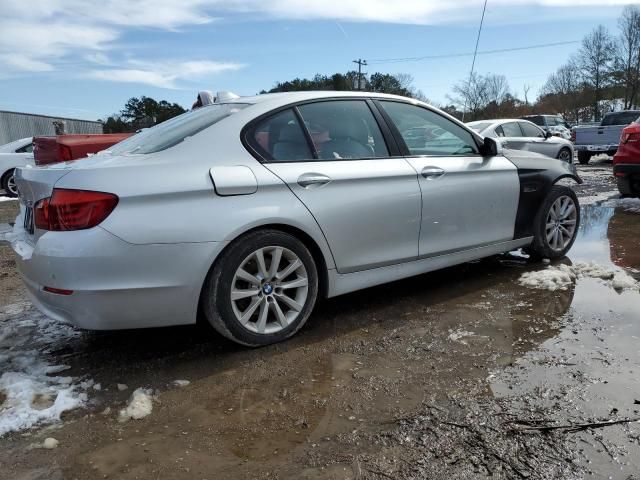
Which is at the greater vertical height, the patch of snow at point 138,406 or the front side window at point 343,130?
the front side window at point 343,130

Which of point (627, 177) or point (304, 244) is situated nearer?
point (304, 244)

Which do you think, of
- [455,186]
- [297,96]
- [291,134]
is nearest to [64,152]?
[297,96]

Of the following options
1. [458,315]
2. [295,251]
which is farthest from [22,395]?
[458,315]

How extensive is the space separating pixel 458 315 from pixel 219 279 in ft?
5.70

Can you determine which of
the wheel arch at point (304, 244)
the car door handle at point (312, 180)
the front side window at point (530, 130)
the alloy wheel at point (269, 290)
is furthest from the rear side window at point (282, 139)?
the front side window at point (530, 130)

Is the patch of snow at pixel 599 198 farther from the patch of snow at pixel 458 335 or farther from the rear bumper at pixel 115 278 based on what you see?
the rear bumper at pixel 115 278

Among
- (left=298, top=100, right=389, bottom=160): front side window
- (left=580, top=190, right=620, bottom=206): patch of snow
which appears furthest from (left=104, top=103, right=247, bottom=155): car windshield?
(left=580, top=190, right=620, bottom=206): patch of snow

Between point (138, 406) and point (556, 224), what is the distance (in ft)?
13.1

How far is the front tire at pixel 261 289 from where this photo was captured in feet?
9.77

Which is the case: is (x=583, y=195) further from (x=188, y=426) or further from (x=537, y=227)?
(x=188, y=426)

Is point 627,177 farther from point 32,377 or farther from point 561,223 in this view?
point 32,377

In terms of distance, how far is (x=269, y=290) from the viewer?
317cm

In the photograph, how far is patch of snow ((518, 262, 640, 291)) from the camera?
4.21 meters

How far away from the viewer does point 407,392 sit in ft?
8.66
